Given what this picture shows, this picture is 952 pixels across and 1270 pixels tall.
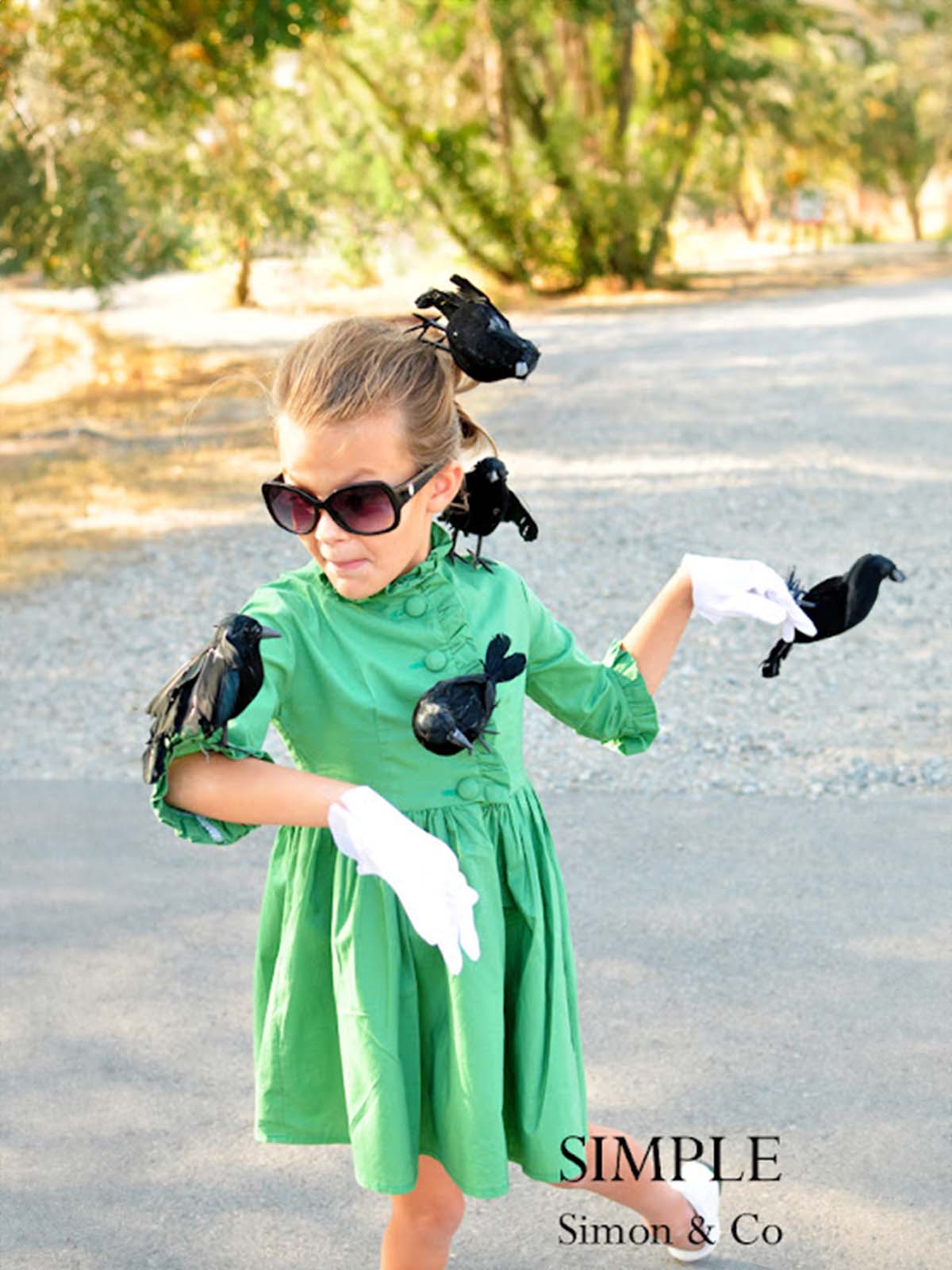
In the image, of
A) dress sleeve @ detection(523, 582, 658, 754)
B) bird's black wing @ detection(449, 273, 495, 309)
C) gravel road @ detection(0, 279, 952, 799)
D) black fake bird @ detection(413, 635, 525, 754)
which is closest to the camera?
black fake bird @ detection(413, 635, 525, 754)

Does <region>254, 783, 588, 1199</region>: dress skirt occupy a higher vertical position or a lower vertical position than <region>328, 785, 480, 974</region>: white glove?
lower

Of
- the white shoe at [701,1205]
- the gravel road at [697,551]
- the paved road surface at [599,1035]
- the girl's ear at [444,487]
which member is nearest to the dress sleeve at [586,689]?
the girl's ear at [444,487]

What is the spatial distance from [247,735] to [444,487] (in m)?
0.43

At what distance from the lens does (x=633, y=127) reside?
18.5 meters

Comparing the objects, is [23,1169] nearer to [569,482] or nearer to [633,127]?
[569,482]

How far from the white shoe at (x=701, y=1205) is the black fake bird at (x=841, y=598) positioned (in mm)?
820

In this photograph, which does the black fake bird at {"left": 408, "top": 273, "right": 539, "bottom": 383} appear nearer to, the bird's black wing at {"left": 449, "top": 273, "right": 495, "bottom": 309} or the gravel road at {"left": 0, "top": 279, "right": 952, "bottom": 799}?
the bird's black wing at {"left": 449, "top": 273, "right": 495, "bottom": 309}

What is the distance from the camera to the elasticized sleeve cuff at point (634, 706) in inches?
86.3

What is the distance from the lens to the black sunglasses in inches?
71.9

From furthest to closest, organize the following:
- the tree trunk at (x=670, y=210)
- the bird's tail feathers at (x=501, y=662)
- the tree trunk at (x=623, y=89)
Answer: the tree trunk at (x=670, y=210)
the tree trunk at (x=623, y=89)
the bird's tail feathers at (x=501, y=662)

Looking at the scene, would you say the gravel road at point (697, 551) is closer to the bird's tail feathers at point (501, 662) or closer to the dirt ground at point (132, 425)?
the dirt ground at point (132, 425)

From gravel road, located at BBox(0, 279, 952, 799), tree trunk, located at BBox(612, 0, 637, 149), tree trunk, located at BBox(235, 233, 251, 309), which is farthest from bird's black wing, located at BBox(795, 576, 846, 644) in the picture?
tree trunk, located at BBox(235, 233, 251, 309)

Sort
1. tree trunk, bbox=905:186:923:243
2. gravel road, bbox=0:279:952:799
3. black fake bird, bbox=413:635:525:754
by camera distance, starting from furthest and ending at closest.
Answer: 1. tree trunk, bbox=905:186:923:243
2. gravel road, bbox=0:279:952:799
3. black fake bird, bbox=413:635:525:754

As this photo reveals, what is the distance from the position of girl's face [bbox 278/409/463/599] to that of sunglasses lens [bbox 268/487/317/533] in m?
0.01
